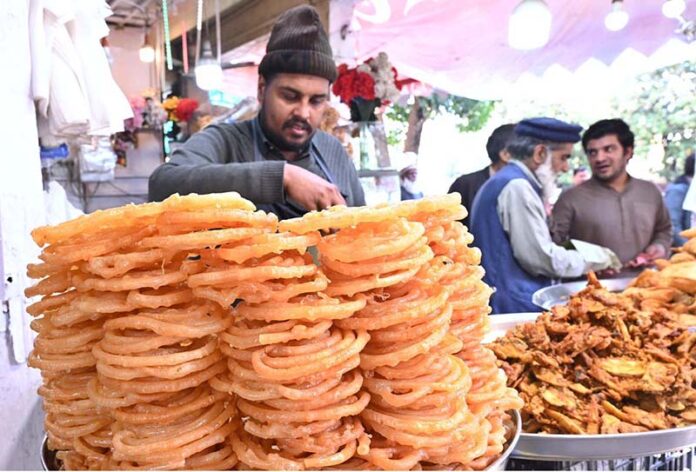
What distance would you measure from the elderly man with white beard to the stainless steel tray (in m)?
1.88

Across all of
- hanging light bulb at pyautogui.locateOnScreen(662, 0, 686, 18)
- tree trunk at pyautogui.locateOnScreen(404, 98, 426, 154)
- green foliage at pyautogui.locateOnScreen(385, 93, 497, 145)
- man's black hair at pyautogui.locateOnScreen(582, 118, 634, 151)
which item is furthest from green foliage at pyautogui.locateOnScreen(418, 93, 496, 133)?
man's black hair at pyautogui.locateOnScreen(582, 118, 634, 151)

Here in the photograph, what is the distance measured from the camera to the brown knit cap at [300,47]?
7.14ft

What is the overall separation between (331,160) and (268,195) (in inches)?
42.8

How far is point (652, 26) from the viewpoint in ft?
17.5

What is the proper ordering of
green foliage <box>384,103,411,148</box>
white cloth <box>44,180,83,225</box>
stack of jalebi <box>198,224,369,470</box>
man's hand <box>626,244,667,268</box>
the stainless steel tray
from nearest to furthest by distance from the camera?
stack of jalebi <box>198,224,369,470</box>, the stainless steel tray, white cloth <box>44,180,83,225</box>, man's hand <box>626,244,667,268</box>, green foliage <box>384,103,411,148</box>

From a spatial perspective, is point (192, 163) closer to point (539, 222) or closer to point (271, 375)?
point (271, 375)

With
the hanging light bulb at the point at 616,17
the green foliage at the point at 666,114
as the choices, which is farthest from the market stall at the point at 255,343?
the green foliage at the point at 666,114

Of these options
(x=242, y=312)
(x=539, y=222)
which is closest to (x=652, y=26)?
(x=539, y=222)

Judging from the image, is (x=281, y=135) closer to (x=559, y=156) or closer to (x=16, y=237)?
(x=16, y=237)

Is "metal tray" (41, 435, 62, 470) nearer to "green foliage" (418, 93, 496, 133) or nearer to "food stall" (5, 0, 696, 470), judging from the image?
"food stall" (5, 0, 696, 470)

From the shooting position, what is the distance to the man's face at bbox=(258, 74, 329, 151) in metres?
2.24

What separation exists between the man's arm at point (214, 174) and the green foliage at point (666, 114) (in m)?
10.3

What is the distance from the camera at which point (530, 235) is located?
2.89 metres

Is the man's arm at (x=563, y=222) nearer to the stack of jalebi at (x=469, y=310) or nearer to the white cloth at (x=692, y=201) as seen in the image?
the white cloth at (x=692, y=201)
